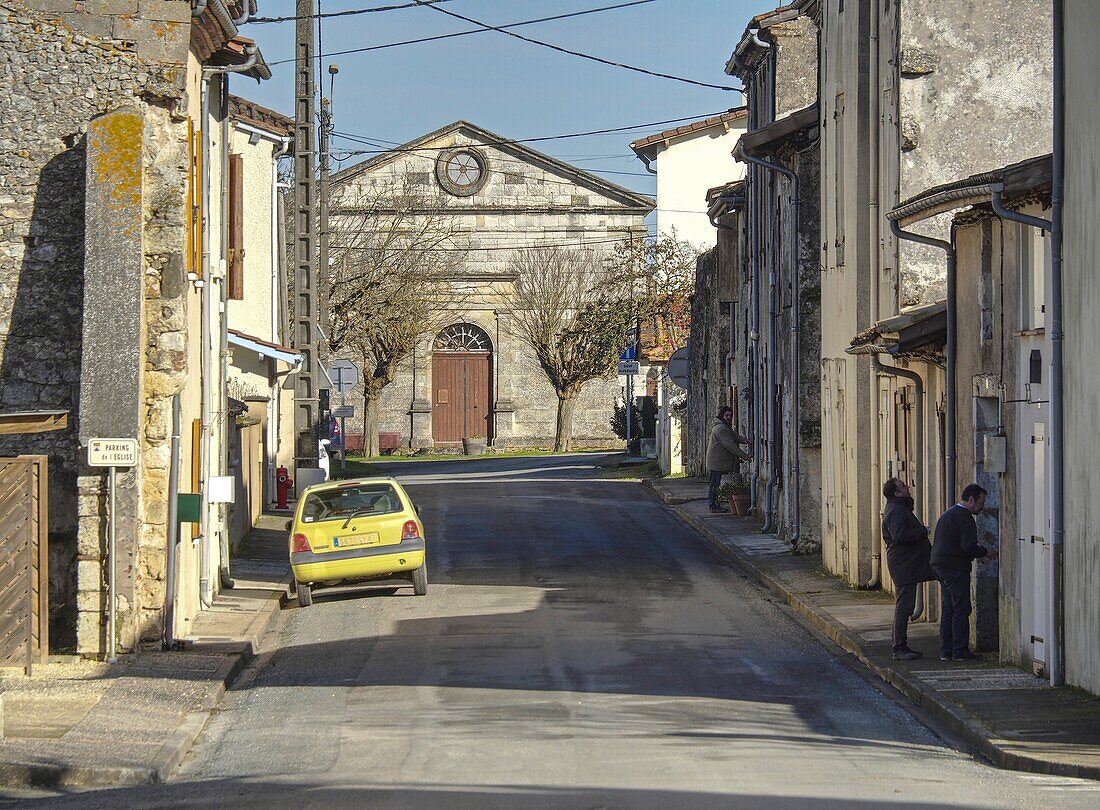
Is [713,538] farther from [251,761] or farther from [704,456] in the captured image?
[251,761]

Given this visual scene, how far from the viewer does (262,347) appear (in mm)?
27109

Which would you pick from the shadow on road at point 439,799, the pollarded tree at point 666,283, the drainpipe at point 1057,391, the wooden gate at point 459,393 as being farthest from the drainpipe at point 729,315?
the wooden gate at point 459,393

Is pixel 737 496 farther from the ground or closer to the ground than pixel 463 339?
closer to the ground

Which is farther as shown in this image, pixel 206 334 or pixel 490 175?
pixel 490 175

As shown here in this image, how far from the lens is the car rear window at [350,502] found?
18.7 m

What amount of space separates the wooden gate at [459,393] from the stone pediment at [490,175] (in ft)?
19.5

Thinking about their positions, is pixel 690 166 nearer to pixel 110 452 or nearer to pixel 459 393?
pixel 459 393

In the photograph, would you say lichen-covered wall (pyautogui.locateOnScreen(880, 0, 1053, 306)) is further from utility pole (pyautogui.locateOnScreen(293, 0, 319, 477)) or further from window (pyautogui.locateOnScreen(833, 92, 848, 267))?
utility pole (pyautogui.locateOnScreen(293, 0, 319, 477))

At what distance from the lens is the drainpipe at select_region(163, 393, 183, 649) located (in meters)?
14.5

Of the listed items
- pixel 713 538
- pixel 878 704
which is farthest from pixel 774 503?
pixel 878 704

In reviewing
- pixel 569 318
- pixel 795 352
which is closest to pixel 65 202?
pixel 795 352

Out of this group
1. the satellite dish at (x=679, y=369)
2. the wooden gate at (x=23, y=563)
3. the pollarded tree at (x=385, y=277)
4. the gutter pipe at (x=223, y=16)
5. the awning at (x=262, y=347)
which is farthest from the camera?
the pollarded tree at (x=385, y=277)

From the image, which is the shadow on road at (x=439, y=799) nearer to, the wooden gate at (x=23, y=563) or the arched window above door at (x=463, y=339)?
the wooden gate at (x=23, y=563)

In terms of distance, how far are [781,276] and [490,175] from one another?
36967 mm
